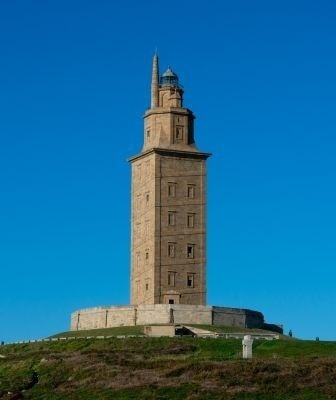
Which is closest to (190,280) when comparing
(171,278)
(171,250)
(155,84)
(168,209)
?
(171,278)

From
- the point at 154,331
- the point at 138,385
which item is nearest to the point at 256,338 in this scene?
the point at 154,331

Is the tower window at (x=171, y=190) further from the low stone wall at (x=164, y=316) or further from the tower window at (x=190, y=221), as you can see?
the low stone wall at (x=164, y=316)

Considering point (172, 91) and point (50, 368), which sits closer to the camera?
point (50, 368)

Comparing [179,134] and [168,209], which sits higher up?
[179,134]

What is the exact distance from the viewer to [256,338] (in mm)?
82438

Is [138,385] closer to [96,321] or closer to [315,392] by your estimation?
[315,392]

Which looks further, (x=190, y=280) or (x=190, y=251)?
(x=190, y=251)

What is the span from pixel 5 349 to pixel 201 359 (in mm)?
22954

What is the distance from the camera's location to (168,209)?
324 ft

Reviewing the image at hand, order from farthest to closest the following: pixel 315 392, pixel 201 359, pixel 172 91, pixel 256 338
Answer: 1. pixel 172 91
2. pixel 256 338
3. pixel 201 359
4. pixel 315 392

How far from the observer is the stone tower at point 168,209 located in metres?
98.1

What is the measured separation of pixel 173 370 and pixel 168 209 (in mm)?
35179

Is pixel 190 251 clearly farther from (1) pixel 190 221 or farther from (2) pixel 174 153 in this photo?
(2) pixel 174 153

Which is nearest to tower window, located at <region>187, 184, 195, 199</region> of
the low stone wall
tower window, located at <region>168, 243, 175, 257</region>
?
tower window, located at <region>168, 243, 175, 257</region>
